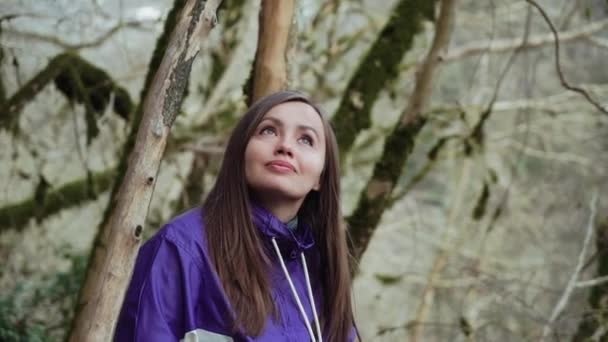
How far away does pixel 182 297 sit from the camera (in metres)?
2.34

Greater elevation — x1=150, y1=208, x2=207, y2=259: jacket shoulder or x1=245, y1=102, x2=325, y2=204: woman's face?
x1=245, y1=102, x2=325, y2=204: woman's face

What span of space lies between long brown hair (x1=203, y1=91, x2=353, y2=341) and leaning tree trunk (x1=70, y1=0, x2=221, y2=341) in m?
0.23

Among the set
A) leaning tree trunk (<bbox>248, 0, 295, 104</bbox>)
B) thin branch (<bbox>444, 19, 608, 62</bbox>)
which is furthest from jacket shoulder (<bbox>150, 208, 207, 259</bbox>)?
thin branch (<bbox>444, 19, 608, 62</bbox>)

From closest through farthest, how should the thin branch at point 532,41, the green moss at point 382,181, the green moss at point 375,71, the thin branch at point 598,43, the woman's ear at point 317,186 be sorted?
the woman's ear at point 317,186, the green moss at point 382,181, the green moss at point 375,71, the thin branch at point 598,43, the thin branch at point 532,41

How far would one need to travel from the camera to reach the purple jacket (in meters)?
2.31

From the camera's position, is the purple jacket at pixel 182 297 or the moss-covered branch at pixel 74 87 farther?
the moss-covered branch at pixel 74 87

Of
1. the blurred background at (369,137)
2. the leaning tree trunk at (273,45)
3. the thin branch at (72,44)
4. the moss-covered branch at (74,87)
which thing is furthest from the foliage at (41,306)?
the leaning tree trunk at (273,45)

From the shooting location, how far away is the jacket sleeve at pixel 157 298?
229 cm

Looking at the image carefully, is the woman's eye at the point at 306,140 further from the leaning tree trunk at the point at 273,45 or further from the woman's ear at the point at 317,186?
the leaning tree trunk at the point at 273,45

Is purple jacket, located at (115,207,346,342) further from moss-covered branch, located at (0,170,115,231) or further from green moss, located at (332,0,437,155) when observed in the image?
moss-covered branch, located at (0,170,115,231)

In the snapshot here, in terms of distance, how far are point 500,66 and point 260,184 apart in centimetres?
842

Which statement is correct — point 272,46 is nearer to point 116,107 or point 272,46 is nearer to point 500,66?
point 116,107

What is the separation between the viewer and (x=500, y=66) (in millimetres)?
10547

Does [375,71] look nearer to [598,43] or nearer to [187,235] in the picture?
[598,43]
